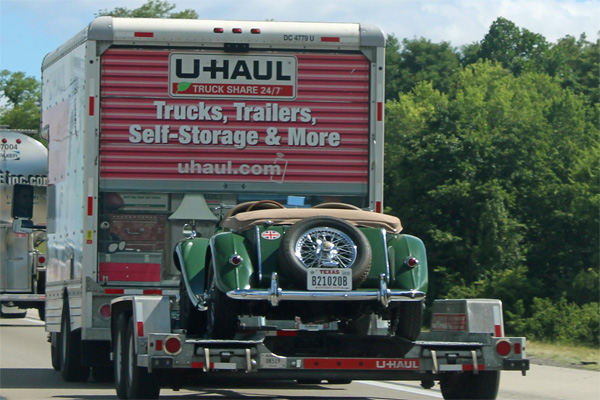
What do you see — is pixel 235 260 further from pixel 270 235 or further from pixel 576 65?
pixel 576 65

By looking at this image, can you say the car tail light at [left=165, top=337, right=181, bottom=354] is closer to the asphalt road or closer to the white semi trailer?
the asphalt road

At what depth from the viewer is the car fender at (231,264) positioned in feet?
31.3

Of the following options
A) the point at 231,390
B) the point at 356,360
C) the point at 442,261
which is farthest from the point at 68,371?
the point at 442,261

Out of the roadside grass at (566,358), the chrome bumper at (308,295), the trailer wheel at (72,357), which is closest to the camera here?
the chrome bumper at (308,295)

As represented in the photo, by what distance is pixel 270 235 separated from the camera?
974 centimetres

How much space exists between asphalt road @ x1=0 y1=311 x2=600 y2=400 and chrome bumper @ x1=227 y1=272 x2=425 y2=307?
97.7 inches

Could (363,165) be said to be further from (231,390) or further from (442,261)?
(442,261)

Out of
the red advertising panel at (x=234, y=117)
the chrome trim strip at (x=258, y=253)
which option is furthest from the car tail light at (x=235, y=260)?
the red advertising panel at (x=234, y=117)

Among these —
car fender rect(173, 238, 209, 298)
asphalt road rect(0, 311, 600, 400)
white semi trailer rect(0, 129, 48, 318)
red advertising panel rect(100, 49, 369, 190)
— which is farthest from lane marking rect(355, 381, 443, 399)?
white semi trailer rect(0, 129, 48, 318)

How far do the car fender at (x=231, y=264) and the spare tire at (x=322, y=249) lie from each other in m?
0.31

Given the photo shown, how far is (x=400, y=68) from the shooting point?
105500mm

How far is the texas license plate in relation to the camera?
30.8 ft

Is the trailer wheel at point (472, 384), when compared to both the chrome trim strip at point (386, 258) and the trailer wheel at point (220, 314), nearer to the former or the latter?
the chrome trim strip at point (386, 258)

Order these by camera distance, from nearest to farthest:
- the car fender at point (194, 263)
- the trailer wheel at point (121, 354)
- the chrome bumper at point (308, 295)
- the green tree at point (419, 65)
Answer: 1. the chrome bumper at point (308, 295)
2. the car fender at point (194, 263)
3. the trailer wheel at point (121, 354)
4. the green tree at point (419, 65)
